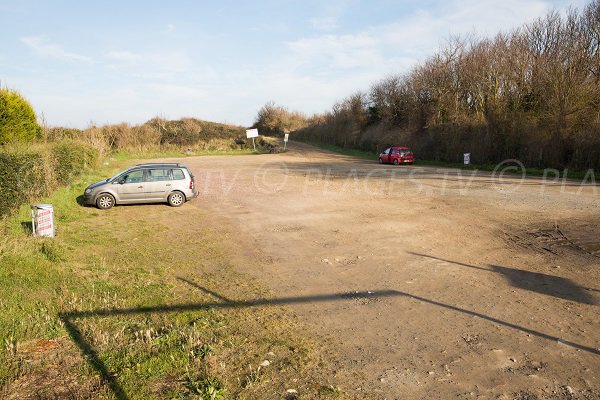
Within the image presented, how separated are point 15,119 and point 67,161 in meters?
2.30

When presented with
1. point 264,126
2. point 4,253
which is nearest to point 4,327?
point 4,253

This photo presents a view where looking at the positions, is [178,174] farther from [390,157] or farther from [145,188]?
[390,157]

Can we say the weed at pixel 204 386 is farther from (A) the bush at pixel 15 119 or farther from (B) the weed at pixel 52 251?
(A) the bush at pixel 15 119

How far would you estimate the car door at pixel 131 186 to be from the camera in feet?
49.4

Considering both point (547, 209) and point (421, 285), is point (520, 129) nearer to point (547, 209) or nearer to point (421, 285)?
point (547, 209)

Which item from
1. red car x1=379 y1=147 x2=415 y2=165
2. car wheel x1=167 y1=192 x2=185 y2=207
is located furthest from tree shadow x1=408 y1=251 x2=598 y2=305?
red car x1=379 y1=147 x2=415 y2=165

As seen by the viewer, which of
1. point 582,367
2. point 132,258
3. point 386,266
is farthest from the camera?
point 132,258

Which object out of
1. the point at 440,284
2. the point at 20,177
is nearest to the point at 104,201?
the point at 20,177

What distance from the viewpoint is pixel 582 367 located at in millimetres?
4766

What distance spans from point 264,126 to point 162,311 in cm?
6697

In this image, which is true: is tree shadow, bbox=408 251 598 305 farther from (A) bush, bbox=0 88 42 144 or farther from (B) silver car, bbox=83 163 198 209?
(A) bush, bbox=0 88 42 144

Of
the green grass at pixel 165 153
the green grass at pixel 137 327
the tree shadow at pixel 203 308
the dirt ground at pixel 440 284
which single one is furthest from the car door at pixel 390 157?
the tree shadow at pixel 203 308

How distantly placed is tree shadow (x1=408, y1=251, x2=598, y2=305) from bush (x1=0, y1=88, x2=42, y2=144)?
15354 millimetres

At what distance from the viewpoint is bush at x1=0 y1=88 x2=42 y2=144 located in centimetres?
1559
